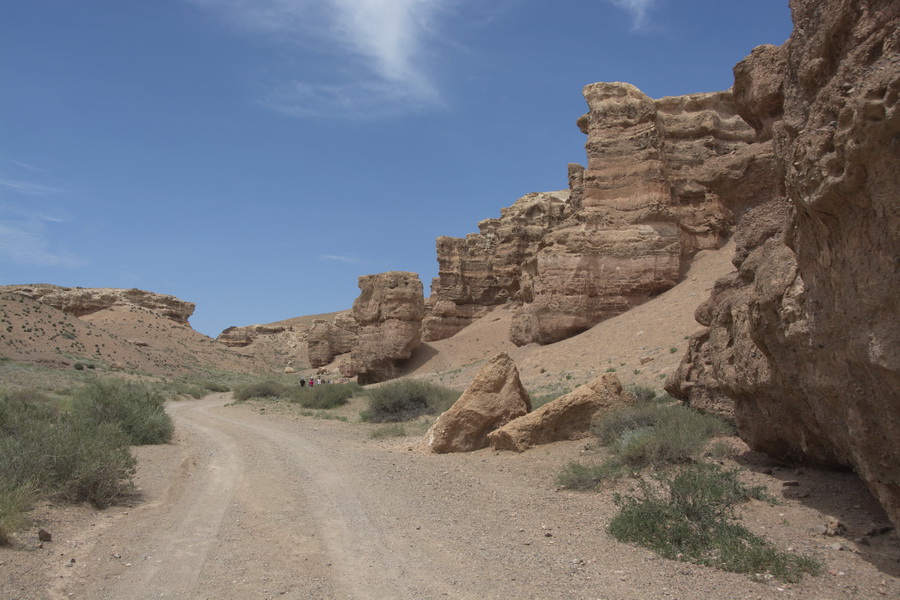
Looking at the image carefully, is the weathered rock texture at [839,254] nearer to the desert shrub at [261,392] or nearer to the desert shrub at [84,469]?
the desert shrub at [84,469]

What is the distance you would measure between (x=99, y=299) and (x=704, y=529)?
86.0 metres

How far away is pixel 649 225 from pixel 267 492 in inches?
943

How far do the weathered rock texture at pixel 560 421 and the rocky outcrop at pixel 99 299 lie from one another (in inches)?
3017

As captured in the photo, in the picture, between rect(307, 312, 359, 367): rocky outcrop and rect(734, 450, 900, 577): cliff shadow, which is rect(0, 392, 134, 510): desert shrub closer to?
rect(734, 450, 900, 577): cliff shadow

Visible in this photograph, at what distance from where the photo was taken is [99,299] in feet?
259

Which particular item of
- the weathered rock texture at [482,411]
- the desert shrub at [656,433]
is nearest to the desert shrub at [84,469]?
the weathered rock texture at [482,411]

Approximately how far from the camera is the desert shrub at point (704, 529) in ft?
16.3

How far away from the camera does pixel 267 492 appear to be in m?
8.59

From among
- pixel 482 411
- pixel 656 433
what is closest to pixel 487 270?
pixel 482 411

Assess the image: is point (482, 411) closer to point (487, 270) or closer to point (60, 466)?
point (60, 466)

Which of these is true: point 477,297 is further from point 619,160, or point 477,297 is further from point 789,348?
point 789,348

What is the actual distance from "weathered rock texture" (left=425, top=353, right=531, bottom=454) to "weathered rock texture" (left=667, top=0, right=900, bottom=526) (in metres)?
5.92

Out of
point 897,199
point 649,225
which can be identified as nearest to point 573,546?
point 897,199

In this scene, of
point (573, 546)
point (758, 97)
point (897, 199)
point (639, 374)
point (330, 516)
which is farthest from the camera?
point (639, 374)
